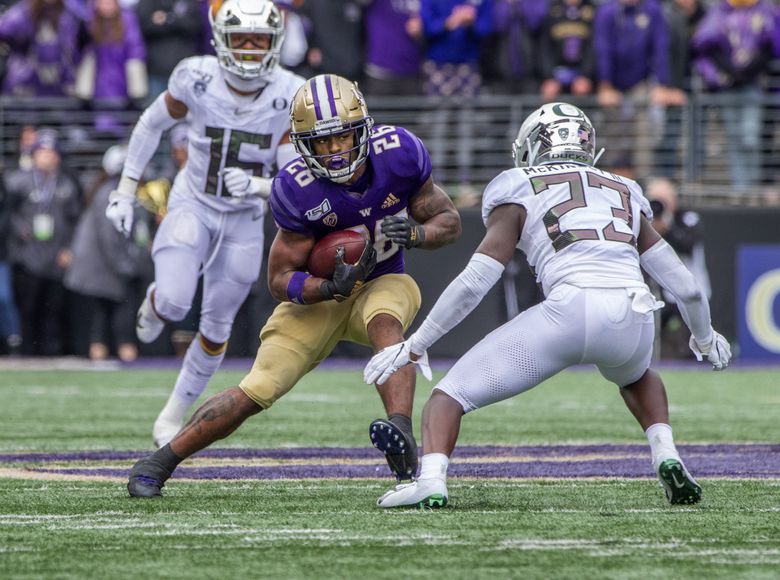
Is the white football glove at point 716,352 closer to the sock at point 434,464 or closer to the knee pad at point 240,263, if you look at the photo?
the sock at point 434,464

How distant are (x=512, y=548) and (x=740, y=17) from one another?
10.2m

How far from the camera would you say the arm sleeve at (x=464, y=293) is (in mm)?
4949

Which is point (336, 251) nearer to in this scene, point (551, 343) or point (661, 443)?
point (551, 343)

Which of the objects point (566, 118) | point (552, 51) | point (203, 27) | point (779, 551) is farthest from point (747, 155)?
point (779, 551)

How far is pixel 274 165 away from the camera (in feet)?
26.1

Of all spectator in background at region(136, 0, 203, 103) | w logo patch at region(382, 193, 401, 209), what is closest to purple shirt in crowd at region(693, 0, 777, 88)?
spectator in background at region(136, 0, 203, 103)

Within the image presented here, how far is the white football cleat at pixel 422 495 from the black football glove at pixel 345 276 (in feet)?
2.57

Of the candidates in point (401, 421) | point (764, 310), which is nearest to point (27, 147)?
point (764, 310)

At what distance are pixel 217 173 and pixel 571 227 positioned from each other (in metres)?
2.95

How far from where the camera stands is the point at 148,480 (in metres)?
5.51

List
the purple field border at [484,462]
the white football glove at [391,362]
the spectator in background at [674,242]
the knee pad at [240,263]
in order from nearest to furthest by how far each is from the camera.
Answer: the white football glove at [391,362] → the purple field border at [484,462] → the knee pad at [240,263] → the spectator in background at [674,242]

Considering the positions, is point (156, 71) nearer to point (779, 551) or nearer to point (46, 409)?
point (46, 409)

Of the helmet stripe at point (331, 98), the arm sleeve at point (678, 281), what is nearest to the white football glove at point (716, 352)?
the arm sleeve at point (678, 281)

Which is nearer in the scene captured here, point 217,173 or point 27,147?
point 217,173
